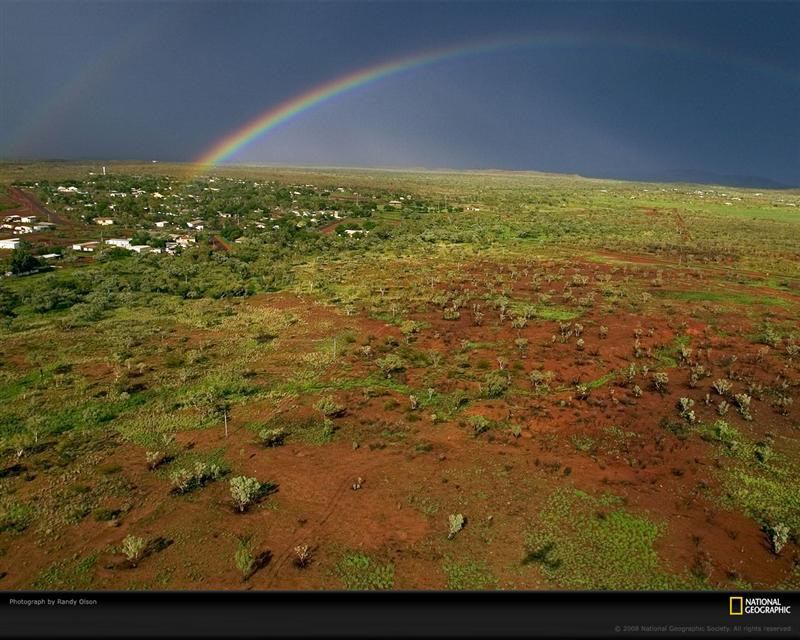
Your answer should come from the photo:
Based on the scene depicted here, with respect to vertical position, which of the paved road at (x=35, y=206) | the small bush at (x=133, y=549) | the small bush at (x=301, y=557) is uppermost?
the paved road at (x=35, y=206)

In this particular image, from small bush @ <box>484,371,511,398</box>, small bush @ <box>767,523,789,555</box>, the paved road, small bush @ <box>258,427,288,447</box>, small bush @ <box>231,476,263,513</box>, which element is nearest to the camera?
small bush @ <box>767,523,789,555</box>

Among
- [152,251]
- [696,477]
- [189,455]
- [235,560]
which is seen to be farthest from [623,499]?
[152,251]

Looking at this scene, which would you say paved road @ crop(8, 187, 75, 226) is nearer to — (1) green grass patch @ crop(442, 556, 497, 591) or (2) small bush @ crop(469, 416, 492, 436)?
(2) small bush @ crop(469, 416, 492, 436)

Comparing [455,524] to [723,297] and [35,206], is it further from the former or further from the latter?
[35,206]

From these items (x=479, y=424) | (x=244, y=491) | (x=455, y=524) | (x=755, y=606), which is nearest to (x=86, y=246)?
(x=244, y=491)

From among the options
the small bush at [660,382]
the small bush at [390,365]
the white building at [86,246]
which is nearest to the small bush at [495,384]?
the small bush at [390,365]

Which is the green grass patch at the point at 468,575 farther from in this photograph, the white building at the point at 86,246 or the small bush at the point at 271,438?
the white building at the point at 86,246

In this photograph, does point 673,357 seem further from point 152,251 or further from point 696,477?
point 152,251

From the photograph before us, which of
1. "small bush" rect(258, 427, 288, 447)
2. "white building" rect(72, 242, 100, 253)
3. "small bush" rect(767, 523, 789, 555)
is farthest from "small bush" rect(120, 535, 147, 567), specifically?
"white building" rect(72, 242, 100, 253)
